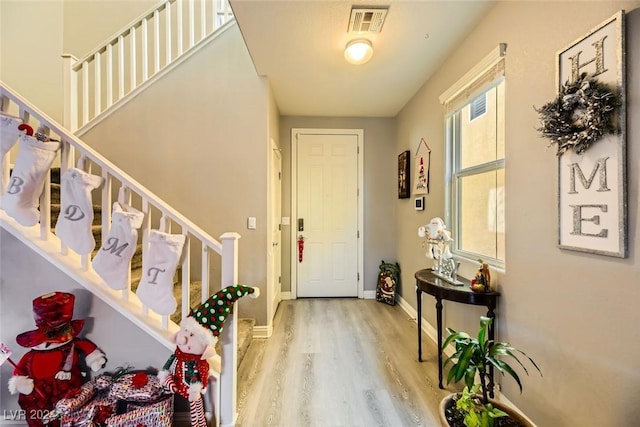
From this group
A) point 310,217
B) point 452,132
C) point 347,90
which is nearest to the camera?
point 452,132

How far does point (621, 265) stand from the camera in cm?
108

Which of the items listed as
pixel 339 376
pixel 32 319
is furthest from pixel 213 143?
pixel 339 376

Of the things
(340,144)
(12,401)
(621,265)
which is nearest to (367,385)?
(621,265)

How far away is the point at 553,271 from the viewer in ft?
4.58

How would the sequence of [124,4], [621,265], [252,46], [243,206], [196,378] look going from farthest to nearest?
1. [124,4]
2. [243,206]
3. [252,46]
4. [196,378]
5. [621,265]

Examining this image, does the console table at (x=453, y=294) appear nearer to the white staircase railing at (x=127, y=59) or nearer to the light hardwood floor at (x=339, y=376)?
the light hardwood floor at (x=339, y=376)

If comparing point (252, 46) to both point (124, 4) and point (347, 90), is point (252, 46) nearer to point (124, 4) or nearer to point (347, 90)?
point (347, 90)

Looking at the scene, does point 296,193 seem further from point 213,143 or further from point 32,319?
point 32,319

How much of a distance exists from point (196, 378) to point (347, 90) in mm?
2880

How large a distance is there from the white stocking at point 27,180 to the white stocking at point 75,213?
0.14m

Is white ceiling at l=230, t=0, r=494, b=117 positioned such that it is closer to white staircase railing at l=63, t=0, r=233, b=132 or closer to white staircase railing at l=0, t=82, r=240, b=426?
white staircase railing at l=63, t=0, r=233, b=132

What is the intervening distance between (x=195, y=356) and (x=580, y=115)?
2123 mm

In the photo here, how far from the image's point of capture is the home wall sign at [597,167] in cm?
107

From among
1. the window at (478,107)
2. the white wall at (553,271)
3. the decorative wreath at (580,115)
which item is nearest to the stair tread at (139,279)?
the white wall at (553,271)
